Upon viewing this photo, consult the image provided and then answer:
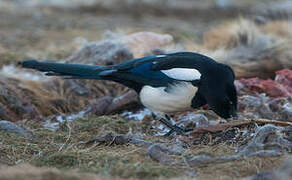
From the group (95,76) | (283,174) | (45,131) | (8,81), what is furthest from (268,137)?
(8,81)

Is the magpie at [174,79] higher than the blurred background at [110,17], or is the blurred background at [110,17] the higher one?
the magpie at [174,79]

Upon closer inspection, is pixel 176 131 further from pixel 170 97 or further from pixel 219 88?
pixel 219 88

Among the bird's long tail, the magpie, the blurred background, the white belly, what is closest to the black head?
the magpie

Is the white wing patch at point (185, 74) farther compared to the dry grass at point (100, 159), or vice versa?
the white wing patch at point (185, 74)

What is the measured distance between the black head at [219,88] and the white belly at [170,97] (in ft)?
0.37

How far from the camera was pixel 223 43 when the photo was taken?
25.5ft

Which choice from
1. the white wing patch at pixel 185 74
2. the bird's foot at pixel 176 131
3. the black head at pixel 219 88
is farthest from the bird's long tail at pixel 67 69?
the black head at pixel 219 88

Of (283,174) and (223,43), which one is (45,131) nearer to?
(283,174)

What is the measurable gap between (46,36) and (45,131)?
6.06 m

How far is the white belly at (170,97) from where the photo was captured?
4.41 m

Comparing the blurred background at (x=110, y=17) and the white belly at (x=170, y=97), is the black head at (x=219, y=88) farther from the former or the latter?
the blurred background at (x=110, y=17)

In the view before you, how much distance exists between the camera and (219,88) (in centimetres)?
434

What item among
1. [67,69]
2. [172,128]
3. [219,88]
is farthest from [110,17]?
[219,88]

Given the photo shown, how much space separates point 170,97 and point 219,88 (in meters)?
0.40
